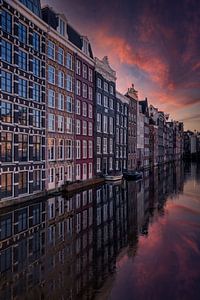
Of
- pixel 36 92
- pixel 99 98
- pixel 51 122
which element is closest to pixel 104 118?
pixel 99 98

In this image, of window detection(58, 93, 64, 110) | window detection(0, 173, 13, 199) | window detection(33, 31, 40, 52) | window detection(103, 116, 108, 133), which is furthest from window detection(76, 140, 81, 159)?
window detection(0, 173, 13, 199)

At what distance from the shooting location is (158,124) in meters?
117

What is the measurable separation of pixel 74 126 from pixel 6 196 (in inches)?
798

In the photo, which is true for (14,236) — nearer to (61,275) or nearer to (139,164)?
(61,275)

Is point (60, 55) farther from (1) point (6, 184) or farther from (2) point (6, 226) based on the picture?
(2) point (6, 226)

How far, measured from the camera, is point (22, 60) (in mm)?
31969

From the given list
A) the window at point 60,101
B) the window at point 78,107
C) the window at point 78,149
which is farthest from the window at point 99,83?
the window at point 60,101

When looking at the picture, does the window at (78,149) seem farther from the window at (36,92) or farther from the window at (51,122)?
the window at (36,92)

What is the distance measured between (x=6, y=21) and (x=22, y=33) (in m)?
3.05

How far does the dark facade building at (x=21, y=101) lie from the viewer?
28.7 metres

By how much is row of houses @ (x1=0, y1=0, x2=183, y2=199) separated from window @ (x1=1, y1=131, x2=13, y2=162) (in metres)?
0.11

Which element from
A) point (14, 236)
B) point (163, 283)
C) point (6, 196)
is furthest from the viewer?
point (6, 196)

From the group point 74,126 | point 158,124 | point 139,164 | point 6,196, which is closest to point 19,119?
point 6,196

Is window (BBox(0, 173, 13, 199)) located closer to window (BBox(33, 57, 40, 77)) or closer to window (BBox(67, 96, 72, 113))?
window (BBox(33, 57, 40, 77))
